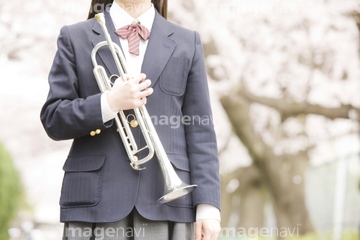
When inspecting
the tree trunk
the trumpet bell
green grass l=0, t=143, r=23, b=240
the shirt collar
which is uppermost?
the shirt collar

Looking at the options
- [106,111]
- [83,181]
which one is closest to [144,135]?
[106,111]

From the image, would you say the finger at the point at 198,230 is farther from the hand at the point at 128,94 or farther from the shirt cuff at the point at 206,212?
the hand at the point at 128,94

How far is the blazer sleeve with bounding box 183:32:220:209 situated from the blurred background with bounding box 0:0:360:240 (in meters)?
5.94

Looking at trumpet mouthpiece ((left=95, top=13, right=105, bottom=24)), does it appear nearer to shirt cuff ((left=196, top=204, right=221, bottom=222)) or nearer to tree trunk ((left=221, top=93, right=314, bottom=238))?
shirt cuff ((left=196, top=204, right=221, bottom=222))

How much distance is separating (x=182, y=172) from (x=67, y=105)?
533mm

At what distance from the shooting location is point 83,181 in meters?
2.95

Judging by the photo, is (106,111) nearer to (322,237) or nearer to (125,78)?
(125,78)

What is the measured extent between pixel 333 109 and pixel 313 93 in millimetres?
3036

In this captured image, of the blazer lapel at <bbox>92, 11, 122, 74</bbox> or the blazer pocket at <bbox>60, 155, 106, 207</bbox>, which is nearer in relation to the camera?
the blazer pocket at <bbox>60, 155, 106, 207</bbox>

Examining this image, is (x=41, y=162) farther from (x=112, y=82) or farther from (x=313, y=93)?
(x=112, y=82)

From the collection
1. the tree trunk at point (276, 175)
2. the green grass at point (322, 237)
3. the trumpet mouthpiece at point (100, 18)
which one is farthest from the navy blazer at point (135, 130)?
the tree trunk at point (276, 175)

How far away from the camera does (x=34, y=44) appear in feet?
36.6

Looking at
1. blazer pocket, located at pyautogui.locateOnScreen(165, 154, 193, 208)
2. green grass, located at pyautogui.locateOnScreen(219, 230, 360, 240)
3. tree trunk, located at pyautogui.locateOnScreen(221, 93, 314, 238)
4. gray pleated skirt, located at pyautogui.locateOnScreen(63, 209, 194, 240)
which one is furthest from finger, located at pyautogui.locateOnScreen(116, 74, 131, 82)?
tree trunk, located at pyautogui.locateOnScreen(221, 93, 314, 238)

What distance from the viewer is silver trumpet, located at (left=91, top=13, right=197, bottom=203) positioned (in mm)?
2916
